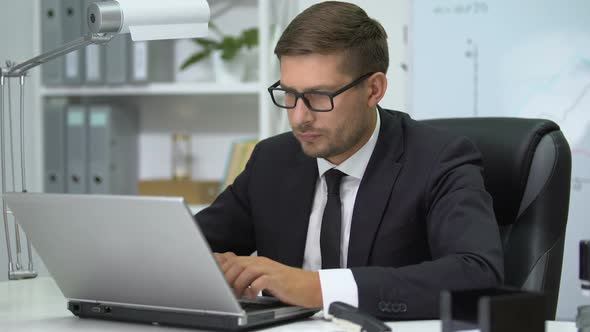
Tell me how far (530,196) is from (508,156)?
10 centimetres

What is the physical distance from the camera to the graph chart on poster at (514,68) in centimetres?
278

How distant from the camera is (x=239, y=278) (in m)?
1.30

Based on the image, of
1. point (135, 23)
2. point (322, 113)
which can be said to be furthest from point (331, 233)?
point (135, 23)

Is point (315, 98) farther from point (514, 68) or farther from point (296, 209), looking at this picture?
point (514, 68)

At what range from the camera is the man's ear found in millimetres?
1700

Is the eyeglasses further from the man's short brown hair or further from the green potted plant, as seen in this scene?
the green potted plant

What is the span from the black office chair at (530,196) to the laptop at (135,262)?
58 centimetres

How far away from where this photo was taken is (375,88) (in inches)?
67.7

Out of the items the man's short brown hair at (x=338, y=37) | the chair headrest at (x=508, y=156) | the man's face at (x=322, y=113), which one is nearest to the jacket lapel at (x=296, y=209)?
the man's face at (x=322, y=113)

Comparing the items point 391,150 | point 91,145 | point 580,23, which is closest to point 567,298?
point 580,23

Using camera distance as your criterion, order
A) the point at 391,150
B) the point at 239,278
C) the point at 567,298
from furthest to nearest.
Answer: the point at 567,298, the point at 391,150, the point at 239,278

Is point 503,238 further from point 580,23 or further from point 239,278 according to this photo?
point 580,23

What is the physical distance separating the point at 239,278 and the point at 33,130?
223cm

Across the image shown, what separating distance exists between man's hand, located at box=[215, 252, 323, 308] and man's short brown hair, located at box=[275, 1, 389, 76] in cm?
49
